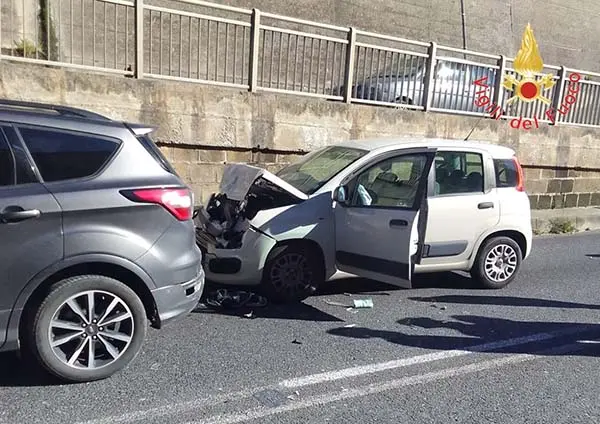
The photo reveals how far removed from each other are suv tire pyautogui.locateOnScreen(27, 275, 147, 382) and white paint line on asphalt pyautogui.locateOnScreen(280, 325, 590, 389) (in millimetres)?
A: 1124

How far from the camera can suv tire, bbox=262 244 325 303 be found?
5.77 metres

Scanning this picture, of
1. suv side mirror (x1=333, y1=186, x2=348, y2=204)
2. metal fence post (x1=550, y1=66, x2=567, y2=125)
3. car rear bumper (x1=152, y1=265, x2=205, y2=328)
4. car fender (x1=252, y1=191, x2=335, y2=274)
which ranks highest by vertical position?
metal fence post (x1=550, y1=66, x2=567, y2=125)

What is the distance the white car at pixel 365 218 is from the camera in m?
5.70

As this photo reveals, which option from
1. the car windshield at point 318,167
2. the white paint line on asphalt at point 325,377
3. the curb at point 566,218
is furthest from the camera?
the curb at point 566,218

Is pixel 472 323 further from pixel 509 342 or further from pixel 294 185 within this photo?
pixel 294 185

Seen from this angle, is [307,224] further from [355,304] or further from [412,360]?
[412,360]

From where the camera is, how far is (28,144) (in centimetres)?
384

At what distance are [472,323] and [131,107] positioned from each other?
16.8 feet

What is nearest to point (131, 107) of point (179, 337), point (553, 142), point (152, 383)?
point (179, 337)

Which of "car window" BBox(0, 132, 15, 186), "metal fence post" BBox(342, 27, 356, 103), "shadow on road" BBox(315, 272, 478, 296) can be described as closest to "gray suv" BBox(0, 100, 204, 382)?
"car window" BBox(0, 132, 15, 186)

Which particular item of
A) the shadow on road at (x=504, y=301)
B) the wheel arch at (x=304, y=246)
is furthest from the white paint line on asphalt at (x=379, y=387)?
the wheel arch at (x=304, y=246)

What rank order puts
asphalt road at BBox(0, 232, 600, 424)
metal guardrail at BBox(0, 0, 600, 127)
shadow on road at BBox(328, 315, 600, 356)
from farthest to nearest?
metal guardrail at BBox(0, 0, 600, 127), shadow on road at BBox(328, 315, 600, 356), asphalt road at BBox(0, 232, 600, 424)

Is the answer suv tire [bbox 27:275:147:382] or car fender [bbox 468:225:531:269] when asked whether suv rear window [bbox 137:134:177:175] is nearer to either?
suv tire [bbox 27:275:147:382]

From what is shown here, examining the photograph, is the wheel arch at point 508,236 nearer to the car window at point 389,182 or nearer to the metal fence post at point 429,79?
the car window at point 389,182
